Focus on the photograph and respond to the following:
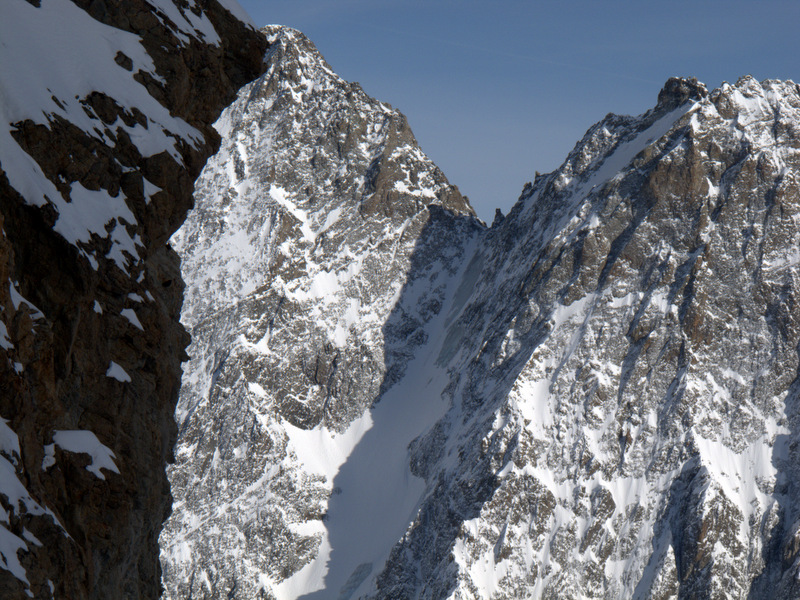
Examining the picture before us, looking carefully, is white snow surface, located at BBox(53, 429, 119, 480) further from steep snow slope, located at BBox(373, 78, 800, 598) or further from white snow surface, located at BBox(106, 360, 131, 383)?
steep snow slope, located at BBox(373, 78, 800, 598)

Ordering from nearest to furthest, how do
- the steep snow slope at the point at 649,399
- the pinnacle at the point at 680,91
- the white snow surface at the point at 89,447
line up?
the white snow surface at the point at 89,447 → the steep snow slope at the point at 649,399 → the pinnacle at the point at 680,91

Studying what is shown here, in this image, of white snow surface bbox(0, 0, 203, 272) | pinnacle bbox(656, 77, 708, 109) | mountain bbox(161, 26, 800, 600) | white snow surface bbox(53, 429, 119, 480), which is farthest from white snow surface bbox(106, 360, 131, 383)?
pinnacle bbox(656, 77, 708, 109)

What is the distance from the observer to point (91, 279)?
2130 cm

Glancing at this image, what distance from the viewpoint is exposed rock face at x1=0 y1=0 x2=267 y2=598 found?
726 inches

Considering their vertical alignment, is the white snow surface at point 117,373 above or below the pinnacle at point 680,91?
below

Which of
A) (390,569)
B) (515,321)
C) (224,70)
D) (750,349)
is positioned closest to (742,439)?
(750,349)

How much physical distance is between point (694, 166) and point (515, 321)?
37.3 metres

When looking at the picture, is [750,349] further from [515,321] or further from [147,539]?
[147,539]

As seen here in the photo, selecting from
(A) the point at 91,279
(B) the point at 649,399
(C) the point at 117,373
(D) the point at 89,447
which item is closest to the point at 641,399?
(B) the point at 649,399

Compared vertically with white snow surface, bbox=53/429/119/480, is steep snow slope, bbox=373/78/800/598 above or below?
above

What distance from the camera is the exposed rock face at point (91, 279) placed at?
18438 mm

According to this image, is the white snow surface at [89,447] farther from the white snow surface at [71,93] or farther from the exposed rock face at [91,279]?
the white snow surface at [71,93]

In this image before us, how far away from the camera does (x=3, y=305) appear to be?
17.7 meters

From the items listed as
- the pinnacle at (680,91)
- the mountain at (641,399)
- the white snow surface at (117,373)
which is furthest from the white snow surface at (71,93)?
the pinnacle at (680,91)
